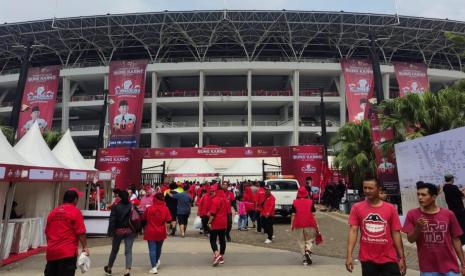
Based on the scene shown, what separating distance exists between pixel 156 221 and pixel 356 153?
2026 cm

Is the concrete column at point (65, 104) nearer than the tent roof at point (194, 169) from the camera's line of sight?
No

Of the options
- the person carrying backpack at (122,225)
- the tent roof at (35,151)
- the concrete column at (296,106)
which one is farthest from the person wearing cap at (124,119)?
the person carrying backpack at (122,225)

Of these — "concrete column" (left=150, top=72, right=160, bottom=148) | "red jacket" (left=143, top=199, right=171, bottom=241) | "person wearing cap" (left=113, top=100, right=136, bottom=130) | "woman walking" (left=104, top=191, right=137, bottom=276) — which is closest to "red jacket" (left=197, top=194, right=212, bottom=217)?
"red jacket" (left=143, top=199, right=171, bottom=241)

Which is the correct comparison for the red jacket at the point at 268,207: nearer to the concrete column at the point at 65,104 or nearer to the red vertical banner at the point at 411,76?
the red vertical banner at the point at 411,76

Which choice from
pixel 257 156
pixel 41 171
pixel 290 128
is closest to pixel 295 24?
pixel 290 128

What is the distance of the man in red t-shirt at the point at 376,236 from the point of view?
493 centimetres

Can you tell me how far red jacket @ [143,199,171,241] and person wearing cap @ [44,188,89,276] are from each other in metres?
3.30

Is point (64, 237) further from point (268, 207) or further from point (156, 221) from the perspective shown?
point (268, 207)

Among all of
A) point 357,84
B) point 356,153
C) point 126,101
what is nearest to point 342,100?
point 357,84

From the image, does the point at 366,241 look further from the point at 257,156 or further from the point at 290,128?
the point at 290,128

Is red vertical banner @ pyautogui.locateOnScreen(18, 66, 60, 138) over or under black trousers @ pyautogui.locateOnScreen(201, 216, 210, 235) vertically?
over

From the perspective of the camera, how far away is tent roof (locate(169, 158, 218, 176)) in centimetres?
3394

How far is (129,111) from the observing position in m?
53.8

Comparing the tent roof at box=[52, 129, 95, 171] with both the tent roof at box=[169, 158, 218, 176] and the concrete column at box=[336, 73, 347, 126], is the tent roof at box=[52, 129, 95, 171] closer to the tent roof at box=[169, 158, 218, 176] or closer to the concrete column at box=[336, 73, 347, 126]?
the tent roof at box=[169, 158, 218, 176]
